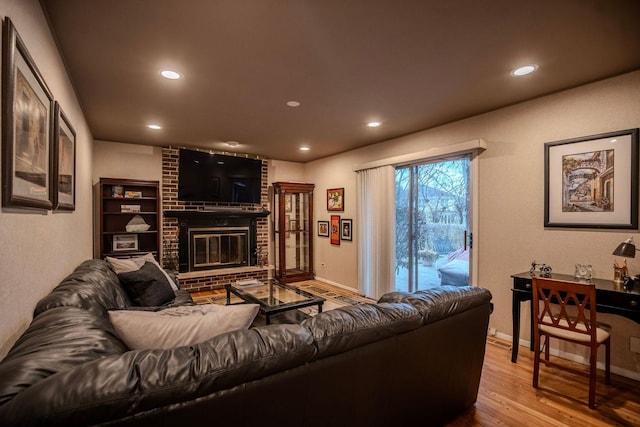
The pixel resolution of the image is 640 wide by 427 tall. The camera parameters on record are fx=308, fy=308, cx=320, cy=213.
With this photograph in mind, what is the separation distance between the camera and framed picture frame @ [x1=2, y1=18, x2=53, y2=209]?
3.76 feet

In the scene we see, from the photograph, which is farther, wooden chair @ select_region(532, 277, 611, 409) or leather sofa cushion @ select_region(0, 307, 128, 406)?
wooden chair @ select_region(532, 277, 611, 409)

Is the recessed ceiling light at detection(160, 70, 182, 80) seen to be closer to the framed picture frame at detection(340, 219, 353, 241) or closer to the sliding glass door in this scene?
the sliding glass door

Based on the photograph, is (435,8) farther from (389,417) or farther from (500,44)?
(389,417)

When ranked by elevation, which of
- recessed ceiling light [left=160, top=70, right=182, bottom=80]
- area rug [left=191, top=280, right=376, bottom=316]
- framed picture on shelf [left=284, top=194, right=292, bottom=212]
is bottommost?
area rug [left=191, top=280, right=376, bottom=316]

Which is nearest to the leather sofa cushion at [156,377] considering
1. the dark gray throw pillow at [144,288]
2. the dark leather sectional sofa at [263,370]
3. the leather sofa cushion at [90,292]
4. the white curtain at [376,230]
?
the dark leather sectional sofa at [263,370]

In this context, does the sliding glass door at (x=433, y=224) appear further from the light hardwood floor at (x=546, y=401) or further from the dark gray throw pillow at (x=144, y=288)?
the dark gray throw pillow at (x=144, y=288)

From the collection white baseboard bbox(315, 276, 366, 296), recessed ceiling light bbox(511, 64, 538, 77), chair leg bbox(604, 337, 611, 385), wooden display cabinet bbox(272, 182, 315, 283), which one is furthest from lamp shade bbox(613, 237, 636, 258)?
wooden display cabinet bbox(272, 182, 315, 283)

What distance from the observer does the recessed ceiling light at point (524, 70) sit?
2408 mm

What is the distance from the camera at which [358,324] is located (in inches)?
53.1

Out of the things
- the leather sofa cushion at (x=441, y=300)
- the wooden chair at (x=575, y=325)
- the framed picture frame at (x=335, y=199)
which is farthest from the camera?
the framed picture frame at (x=335, y=199)

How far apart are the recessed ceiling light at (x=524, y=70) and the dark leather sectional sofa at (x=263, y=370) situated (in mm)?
1811

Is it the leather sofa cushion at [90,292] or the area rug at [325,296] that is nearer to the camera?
the leather sofa cushion at [90,292]

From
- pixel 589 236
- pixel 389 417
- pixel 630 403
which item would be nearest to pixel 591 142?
pixel 589 236

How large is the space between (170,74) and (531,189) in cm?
351
